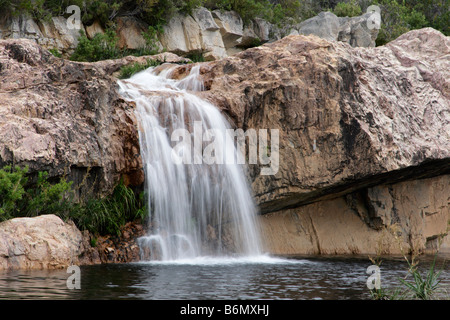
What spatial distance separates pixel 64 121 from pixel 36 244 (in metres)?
3.18

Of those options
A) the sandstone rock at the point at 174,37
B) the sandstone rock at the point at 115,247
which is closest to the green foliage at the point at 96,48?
the sandstone rock at the point at 174,37

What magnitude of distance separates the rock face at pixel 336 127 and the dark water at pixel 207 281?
11.1ft

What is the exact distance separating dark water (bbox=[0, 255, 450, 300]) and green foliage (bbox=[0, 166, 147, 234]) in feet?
5.26

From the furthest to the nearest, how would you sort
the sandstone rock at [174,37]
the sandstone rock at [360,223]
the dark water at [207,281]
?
the sandstone rock at [174,37] < the sandstone rock at [360,223] < the dark water at [207,281]

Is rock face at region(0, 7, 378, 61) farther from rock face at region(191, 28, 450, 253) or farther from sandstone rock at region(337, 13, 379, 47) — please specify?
rock face at region(191, 28, 450, 253)

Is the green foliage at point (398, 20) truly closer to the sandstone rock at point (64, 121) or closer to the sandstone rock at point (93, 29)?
the sandstone rock at point (93, 29)

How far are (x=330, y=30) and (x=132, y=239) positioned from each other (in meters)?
21.8

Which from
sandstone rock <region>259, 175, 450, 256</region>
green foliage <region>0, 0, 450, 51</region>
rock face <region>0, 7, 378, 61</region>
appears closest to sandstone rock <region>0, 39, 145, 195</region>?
sandstone rock <region>259, 175, 450, 256</region>

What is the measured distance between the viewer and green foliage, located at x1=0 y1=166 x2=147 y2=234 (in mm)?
10773

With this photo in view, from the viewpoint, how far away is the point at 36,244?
10.3 meters

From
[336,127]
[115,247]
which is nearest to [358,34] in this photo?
[336,127]

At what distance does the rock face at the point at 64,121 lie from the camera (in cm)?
1155

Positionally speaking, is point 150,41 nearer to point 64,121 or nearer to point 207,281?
point 64,121
